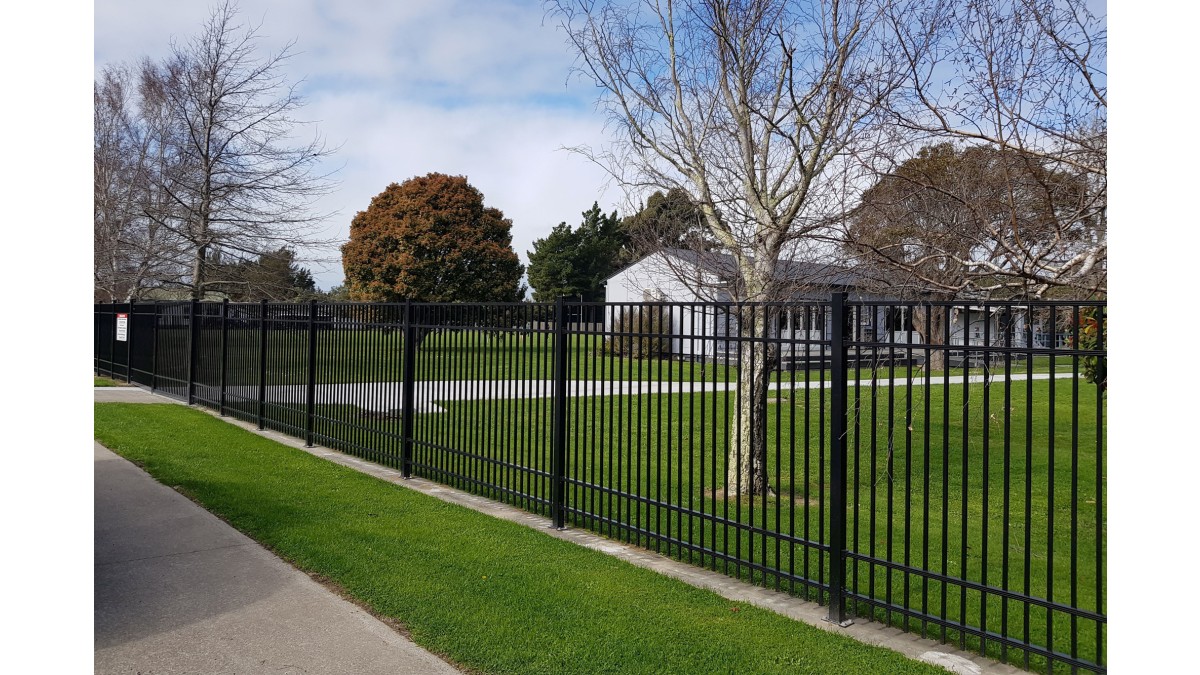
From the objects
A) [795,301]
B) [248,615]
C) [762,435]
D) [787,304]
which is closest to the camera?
[248,615]

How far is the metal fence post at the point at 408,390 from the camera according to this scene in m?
9.55

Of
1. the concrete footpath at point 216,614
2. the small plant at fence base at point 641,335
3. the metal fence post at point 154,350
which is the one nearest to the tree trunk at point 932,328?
the small plant at fence base at point 641,335

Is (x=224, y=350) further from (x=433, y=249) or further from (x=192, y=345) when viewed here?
(x=433, y=249)

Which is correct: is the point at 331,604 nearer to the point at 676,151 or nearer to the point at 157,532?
the point at 157,532

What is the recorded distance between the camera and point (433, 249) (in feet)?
105

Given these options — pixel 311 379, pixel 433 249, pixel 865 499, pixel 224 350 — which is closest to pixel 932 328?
pixel 865 499

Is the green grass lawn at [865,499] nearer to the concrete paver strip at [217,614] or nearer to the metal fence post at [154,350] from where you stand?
the concrete paver strip at [217,614]

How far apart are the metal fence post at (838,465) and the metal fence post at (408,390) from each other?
5.55m

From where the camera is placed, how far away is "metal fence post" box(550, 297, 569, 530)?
24.6 feet

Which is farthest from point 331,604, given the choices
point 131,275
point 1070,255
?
point 131,275

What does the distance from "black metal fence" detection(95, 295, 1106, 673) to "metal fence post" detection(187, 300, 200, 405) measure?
0.13ft

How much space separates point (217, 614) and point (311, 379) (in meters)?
6.64

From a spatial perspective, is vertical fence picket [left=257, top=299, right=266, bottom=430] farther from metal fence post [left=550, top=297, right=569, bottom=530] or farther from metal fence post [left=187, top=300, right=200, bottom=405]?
metal fence post [left=550, top=297, right=569, bottom=530]

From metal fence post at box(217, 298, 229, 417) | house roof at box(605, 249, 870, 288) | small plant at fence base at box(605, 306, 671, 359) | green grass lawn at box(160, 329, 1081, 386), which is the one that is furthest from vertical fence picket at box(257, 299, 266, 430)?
small plant at fence base at box(605, 306, 671, 359)
